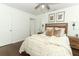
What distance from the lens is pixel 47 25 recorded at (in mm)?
1263

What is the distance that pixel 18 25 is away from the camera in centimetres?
124

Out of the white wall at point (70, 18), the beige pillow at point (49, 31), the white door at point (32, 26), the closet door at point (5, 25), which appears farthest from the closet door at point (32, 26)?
the closet door at point (5, 25)


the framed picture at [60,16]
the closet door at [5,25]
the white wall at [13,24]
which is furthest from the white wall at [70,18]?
the closet door at [5,25]

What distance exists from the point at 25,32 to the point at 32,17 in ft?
0.82

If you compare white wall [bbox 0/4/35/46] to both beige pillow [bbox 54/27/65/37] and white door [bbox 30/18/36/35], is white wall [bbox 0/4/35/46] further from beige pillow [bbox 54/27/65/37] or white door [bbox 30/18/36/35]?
beige pillow [bbox 54/27/65/37]

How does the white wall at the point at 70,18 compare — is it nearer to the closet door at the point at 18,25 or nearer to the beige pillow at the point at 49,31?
the beige pillow at the point at 49,31

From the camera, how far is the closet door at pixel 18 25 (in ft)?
3.98

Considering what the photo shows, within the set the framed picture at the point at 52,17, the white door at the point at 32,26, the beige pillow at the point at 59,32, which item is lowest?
the beige pillow at the point at 59,32

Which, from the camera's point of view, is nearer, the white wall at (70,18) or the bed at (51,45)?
the bed at (51,45)

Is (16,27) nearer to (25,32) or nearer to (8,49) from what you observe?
(25,32)

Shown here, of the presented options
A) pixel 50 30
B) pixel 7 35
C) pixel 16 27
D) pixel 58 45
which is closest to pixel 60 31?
pixel 50 30

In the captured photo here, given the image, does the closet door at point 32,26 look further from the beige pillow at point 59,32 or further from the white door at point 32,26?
the beige pillow at point 59,32

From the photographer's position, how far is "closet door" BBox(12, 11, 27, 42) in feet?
3.98

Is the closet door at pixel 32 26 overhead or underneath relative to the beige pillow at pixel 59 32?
overhead
